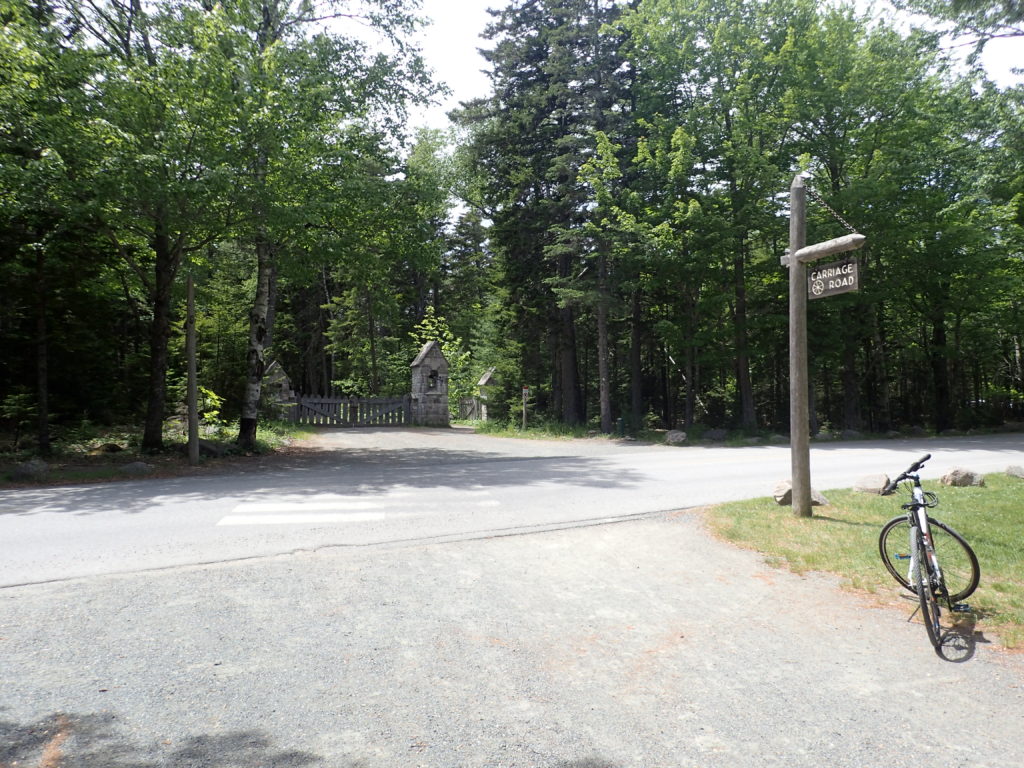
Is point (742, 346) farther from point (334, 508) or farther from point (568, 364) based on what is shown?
point (334, 508)

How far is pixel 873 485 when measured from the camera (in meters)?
9.20

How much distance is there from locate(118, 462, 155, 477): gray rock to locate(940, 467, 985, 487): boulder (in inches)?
549

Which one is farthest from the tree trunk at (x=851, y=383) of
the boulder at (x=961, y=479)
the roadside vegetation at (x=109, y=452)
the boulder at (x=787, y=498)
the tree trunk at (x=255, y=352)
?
the roadside vegetation at (x=109, y=452)

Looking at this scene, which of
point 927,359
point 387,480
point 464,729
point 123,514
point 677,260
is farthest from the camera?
point 927,359

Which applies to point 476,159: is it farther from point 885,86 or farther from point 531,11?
point 885,86

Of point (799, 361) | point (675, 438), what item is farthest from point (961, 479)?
point (675, 438)

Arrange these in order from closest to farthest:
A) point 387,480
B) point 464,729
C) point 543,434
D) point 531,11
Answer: point 464,729 → point 387,480 → point 543,434 → point 531,11

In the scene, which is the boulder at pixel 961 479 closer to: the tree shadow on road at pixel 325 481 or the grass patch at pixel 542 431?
the tree shadow on road at pixel 325 481

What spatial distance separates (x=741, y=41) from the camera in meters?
22.2

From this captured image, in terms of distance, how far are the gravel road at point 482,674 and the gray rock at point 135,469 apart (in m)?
7.29

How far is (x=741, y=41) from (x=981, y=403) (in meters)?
19.5

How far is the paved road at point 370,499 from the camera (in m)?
6.50

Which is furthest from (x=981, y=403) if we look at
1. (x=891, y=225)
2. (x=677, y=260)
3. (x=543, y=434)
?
(x=543, y=434)

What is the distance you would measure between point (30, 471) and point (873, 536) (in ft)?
43.0
